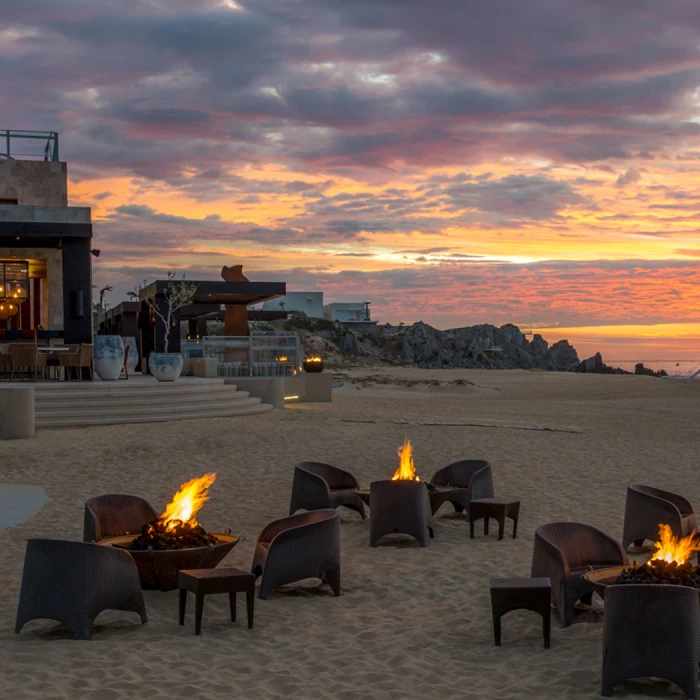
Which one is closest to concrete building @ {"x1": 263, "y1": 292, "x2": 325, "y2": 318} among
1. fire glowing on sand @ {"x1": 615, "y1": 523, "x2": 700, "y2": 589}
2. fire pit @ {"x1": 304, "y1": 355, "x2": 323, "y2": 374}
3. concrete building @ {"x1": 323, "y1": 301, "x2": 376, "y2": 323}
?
concrete building @ {"x1": 323, "y1": 301, "x2": 376, "y2": 323}

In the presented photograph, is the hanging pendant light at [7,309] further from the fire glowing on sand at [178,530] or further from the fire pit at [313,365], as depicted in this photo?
the fire glowing on sand at [178,530]

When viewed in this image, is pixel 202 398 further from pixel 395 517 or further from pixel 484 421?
pixel 395 517

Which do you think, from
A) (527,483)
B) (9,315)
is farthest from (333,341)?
(527,483)

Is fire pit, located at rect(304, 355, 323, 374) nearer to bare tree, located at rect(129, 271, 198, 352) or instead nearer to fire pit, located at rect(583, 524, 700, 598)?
bare tree, located at rect(129, 271, 198, 352)

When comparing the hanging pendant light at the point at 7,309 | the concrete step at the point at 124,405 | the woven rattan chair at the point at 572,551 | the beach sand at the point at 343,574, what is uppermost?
the hanging pendant light at the point at 7,309

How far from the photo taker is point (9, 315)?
22062 mm

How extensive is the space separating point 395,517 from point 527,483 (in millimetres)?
4131

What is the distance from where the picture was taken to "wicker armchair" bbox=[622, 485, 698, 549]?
8.32 meters

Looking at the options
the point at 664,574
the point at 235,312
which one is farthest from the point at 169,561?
the point at 235,312

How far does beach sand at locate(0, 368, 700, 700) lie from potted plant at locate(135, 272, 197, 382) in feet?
7.64

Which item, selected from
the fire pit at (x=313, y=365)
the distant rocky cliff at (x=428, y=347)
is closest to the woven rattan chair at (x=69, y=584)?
the fire pit at (x=313, y=365)

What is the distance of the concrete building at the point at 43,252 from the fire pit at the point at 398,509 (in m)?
13.2

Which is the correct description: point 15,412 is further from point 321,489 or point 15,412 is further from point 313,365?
point 313,365

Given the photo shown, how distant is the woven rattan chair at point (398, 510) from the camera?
8953 mm
